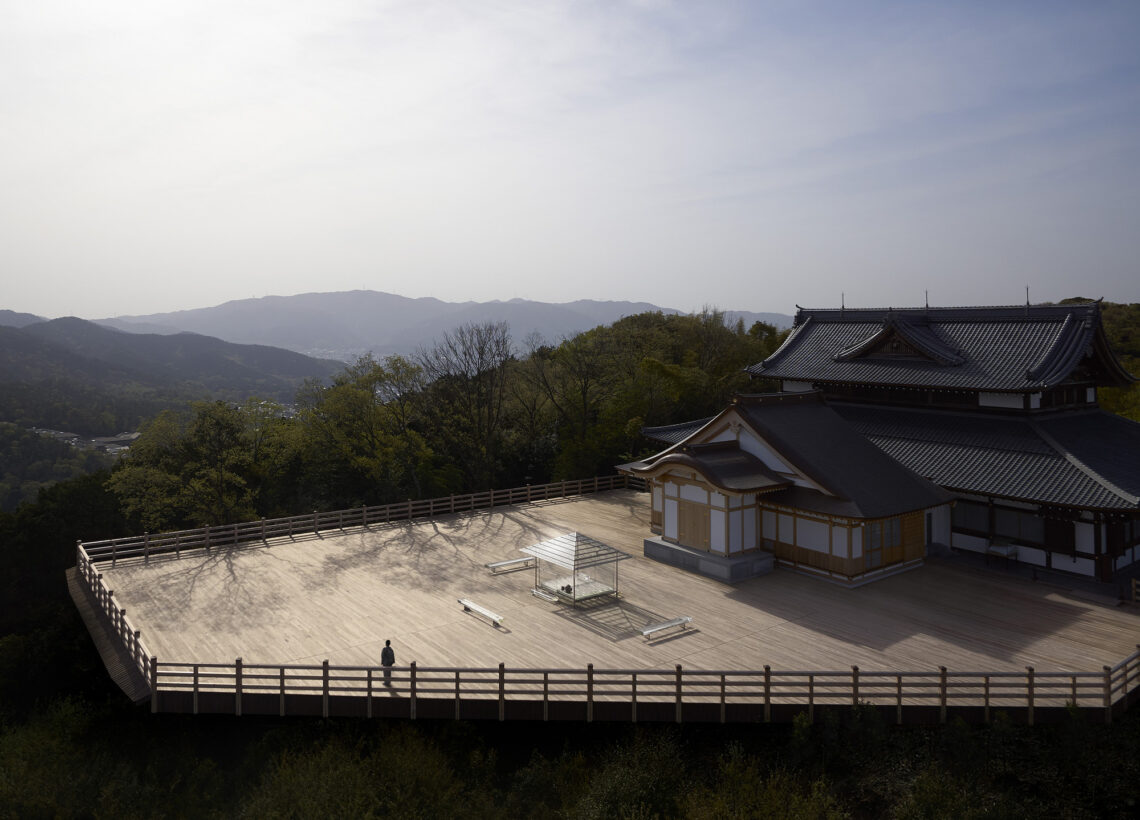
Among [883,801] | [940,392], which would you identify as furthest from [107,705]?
[940,392]

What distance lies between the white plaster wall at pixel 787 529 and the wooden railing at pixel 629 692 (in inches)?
257

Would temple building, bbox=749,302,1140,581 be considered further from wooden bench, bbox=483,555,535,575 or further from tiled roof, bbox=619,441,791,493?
wooden bench, bbox=483,555,535,575

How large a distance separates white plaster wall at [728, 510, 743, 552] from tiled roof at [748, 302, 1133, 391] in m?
7.49

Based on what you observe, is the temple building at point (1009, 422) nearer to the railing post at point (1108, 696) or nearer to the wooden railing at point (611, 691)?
the wooden railing at point (611, 691)

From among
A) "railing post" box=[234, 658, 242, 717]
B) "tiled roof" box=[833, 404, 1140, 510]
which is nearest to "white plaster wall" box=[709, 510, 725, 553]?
"tiled roof" box=[833, 404, 1140, 510]

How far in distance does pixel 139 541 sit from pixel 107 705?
6542 mm

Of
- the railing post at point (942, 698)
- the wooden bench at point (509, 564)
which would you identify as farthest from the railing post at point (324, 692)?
the railing post at point (942, 698)

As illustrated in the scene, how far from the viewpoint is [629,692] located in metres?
13.0

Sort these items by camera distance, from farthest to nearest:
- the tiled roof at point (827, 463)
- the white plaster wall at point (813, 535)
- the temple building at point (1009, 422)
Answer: the white plaster wall at point (813, 535) → the tiled roof at point (827, 463) → the temple building at point (1009, 422)

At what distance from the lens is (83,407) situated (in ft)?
347

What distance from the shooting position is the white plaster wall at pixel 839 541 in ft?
60.9

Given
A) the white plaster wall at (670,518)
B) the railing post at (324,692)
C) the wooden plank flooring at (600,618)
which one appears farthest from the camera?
the white plaster wall at (670,518)

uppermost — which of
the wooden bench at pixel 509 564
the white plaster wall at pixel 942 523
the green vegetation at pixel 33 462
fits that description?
the white plaster wall at pixel 942 523

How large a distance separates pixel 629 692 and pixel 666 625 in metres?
2.85
